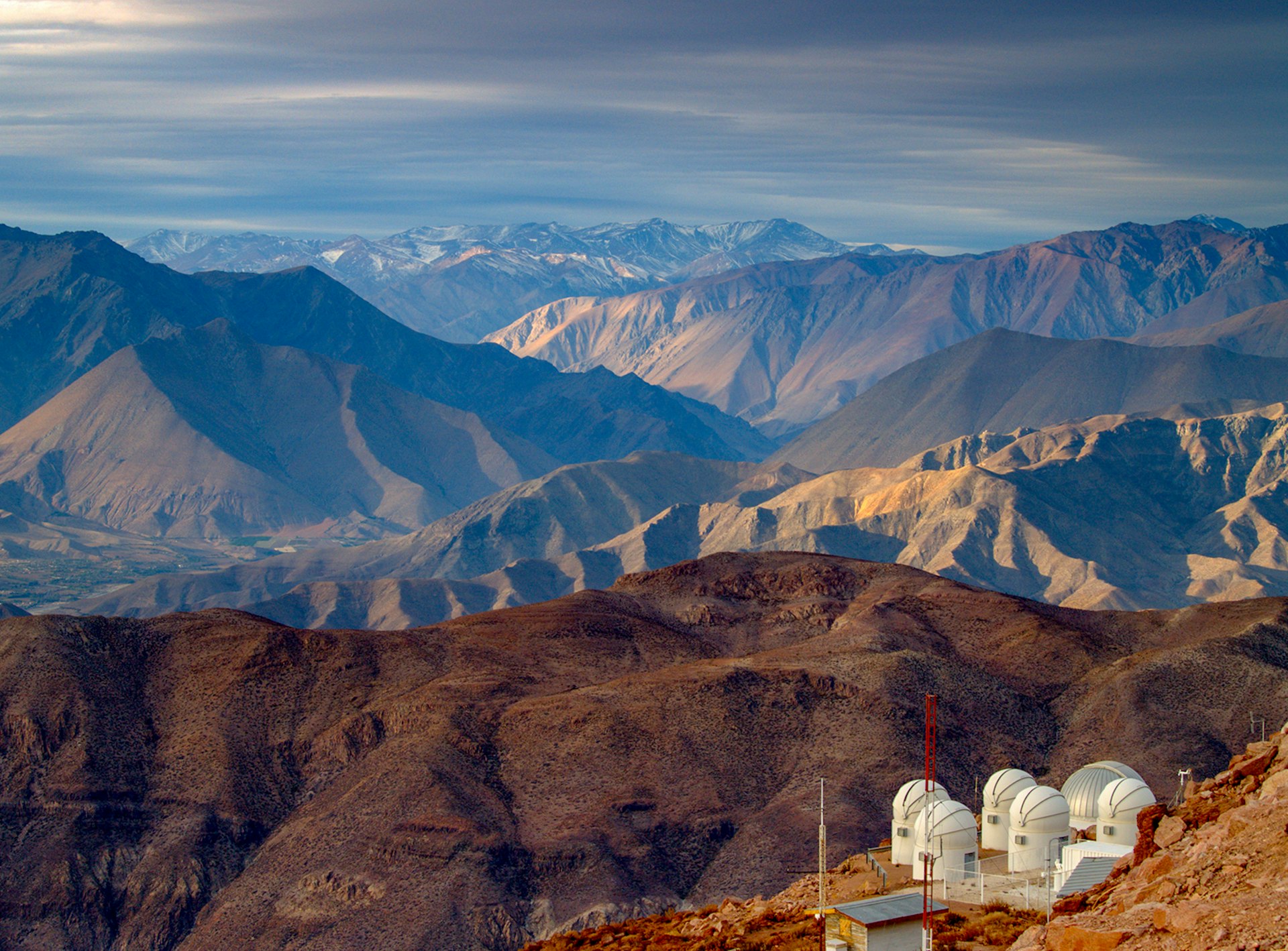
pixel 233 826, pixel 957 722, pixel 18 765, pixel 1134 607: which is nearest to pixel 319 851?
pixel 233 826

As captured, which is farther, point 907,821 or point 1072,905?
point 907,821

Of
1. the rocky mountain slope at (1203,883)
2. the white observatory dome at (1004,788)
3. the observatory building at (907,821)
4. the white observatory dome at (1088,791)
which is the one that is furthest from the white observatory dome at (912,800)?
the rocky mountain slope at (1203,883)

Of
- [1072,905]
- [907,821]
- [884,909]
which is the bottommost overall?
[907,821]

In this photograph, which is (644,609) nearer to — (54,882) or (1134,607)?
(54,882)

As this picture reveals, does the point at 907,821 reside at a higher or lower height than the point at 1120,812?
lower

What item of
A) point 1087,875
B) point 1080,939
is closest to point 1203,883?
point 1080,939

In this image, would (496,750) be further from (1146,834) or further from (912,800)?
(1146,834)

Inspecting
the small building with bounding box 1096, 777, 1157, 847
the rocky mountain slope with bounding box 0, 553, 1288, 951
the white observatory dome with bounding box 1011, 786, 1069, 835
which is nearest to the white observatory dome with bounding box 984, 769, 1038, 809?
the white observatory dome with bounding box 1011, 786, 1069, 835
